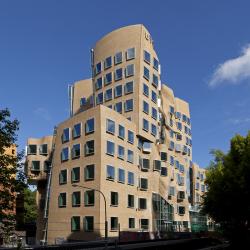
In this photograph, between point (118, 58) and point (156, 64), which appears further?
point (156, 64)

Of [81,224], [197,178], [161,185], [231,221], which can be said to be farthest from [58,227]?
[197,178]

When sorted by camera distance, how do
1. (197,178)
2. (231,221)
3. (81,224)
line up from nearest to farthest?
(231,221) < (81,224) < (197,178)

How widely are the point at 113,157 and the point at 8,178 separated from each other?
50460mm

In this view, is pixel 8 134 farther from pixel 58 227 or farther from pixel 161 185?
pixel 161 185

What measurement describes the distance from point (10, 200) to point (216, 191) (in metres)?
Result: 31.5

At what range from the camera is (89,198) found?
63.2 metres

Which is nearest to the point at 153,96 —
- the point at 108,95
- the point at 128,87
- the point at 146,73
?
the point at 146,73

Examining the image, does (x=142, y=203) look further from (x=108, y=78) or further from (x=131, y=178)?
(x=108, y=78)

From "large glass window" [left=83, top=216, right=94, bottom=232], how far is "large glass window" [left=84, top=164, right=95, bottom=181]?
5.77m

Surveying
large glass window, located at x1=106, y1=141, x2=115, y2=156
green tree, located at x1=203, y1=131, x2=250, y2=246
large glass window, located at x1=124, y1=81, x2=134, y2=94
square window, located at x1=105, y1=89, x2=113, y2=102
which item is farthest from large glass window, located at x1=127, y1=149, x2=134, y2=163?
green tree, located at x1=203, y1=131, x2=250, y2=246

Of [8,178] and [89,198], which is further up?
[89,198]

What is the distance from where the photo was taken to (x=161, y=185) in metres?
83.3

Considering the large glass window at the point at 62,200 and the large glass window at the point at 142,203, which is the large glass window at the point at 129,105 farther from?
the large glass window at the point at 62,200

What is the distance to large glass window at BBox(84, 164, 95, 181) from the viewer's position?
6406 cm
